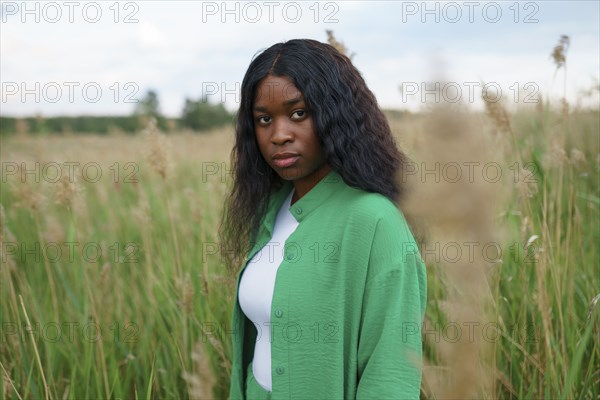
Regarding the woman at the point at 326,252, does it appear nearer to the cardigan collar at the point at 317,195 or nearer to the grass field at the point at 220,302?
the cardigan collar at the point at 317,195

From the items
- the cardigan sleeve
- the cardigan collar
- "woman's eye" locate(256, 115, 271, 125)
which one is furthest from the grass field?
"woman's eye" locate(256, 115, 271, 125)

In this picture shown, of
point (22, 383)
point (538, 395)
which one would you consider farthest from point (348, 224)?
point (22, 383)

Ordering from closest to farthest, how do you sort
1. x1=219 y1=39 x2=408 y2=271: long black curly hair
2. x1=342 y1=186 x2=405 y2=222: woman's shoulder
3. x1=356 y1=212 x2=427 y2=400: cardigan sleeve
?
x1=356 y1=212 x2=427 y2=400: cardigan sleeve
x1=342 y1=186 x2=405 y2=222: woman's shoulder
x1=219 y1=39 x2=408 y2=271: long black curly hair

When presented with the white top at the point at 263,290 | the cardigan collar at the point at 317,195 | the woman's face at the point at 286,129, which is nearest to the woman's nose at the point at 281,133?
the woman's face at the point at 286,129

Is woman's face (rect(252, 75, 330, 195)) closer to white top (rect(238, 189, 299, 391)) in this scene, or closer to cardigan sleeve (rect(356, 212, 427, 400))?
white top (rect(238, 189, 299, 391))

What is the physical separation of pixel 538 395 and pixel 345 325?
0.94 metres

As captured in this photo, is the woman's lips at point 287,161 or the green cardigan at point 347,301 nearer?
the green cardigan at point 347,301

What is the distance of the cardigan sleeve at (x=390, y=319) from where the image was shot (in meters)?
1.27

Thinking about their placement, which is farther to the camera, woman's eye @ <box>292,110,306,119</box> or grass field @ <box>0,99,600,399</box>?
grass field @ <box>0,99,600,399</box>

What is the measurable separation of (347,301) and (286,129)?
1.73 ft

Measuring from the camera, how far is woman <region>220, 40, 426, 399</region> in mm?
1315

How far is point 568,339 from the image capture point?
1870mm

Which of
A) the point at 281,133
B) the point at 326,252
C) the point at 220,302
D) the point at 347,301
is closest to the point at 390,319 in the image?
the point at 347,301

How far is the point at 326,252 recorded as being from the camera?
1.46 metres
